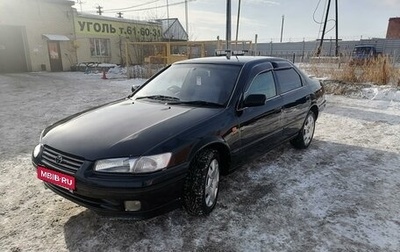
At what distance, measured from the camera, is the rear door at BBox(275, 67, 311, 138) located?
14.1 ft

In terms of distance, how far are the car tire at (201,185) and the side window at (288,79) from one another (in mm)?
1791

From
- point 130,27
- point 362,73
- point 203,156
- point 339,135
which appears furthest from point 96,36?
point 203,156

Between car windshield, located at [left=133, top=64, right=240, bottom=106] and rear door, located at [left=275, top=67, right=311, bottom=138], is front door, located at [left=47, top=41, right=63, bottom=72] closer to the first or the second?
car windshield, located at [left=133, top=64, right=240, bottom=106]

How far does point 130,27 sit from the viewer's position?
995 inches

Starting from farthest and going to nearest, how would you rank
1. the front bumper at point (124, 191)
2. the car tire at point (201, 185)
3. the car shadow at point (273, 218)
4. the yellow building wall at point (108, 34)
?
1. the yellow building wall at point (108, 34)
2. the car tire at point (201, 185)
3. the car shadow at point (273, 218)
4. the front bumper at point (124, 191)

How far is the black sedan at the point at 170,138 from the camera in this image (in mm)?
2467

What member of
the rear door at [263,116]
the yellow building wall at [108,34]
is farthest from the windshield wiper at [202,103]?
the yellow building wall at [108,34]

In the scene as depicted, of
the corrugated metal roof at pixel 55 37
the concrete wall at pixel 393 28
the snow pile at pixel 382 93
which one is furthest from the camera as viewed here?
the concrete wall at pixel 393 28

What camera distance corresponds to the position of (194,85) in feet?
12.1

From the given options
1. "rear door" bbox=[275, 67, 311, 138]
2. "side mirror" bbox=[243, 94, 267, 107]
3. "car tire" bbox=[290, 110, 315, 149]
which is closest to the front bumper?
"side mirror" bbox=[243, 94, 267, 107]

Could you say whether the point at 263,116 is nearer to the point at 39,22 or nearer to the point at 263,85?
the point at 263,85

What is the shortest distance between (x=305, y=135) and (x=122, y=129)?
130 inches

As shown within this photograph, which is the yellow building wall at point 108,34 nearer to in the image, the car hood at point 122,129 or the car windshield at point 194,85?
the car windshield at point 194,85

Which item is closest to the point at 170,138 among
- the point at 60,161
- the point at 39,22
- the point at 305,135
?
the point at 60,161
